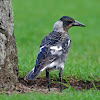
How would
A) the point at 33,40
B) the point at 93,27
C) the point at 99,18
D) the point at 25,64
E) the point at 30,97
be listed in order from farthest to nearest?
the point at 99,18 < the point at 93,27 < the point at 33,40 < the point at 25,64 < the point at 30,97

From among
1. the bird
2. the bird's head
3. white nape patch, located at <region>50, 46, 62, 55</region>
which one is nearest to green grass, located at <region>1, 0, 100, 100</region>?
the bird

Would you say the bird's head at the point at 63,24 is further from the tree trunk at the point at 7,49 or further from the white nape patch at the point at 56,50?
the tree trunk at the point at 7,49

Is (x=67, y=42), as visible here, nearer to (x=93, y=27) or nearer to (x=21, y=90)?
(x=21, y=90)

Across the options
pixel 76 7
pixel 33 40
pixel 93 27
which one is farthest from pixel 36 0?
pixel 33 40

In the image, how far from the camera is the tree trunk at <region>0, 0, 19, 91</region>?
5.90m

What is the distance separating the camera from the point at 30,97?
5270mm

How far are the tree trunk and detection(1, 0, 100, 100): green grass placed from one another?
1.96ft

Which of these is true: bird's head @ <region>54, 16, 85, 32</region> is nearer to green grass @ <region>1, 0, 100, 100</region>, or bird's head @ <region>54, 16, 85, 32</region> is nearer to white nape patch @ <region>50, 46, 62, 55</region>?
white nape patch @ <region>50, 46, 62, 55</region>

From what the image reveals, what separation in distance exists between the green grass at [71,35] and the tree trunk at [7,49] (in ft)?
1.96

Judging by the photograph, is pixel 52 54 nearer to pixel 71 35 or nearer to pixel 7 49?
pixel 7 49

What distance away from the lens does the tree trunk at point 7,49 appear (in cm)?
590

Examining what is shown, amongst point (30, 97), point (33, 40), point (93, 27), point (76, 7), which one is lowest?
point (30, 97)

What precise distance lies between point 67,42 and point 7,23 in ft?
4.73

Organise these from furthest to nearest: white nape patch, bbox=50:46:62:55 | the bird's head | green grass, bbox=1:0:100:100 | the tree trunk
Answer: green grass, bbox=1:0:100:100 → the bird's head → white nape patch, bbox=50:46:62:55 → the tree trunk
